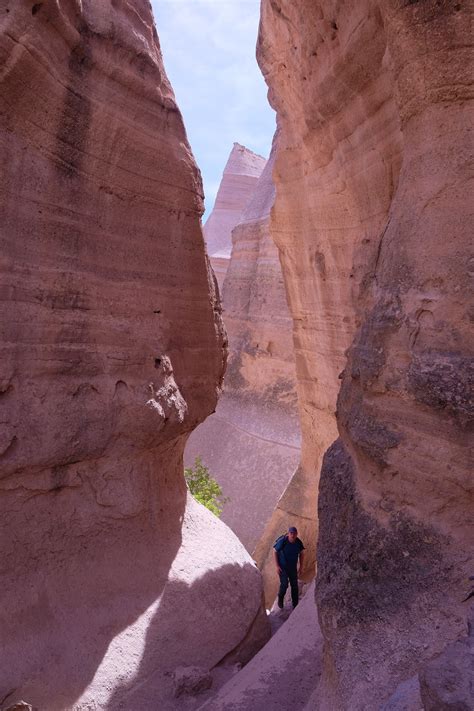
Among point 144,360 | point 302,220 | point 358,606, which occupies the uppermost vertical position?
point 302,220

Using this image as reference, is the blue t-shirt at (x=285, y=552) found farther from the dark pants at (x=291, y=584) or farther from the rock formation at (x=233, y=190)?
the rock formation at (x=233, y=190)

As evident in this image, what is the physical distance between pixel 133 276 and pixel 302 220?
3535mm

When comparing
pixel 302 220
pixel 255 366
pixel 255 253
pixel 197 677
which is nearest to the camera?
pixel 197 677

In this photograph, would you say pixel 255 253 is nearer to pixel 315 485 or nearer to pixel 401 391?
pixel 315 485

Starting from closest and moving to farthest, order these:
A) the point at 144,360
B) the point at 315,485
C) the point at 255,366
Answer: the point at 144,360 → the point at 315,485 → the point at 255,366

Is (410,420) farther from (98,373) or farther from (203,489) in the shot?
(203,489)

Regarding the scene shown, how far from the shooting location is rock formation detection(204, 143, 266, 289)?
25.1 metres

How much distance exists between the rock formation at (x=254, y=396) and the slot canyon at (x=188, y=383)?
24.7 feet

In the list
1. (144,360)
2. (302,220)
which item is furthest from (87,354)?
(302,220)

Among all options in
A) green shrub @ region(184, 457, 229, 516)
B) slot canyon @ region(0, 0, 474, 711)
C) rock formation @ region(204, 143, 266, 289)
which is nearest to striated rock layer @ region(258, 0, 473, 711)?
slot canyon @ region(0, 0, 474, 711)

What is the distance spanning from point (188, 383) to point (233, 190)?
21.9 metres

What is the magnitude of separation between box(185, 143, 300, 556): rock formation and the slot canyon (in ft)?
24.7

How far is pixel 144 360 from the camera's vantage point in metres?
4.27

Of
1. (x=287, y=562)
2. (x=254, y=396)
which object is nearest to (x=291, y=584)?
(x=287, y=562)
